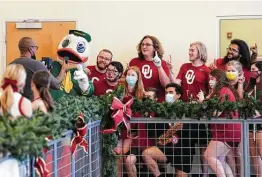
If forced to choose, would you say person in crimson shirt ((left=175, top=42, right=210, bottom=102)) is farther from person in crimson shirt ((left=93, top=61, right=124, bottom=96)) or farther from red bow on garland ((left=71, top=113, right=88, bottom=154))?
red bow on garland ((left=71, top=113, right=88, bottom=154))

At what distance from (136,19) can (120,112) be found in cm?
249

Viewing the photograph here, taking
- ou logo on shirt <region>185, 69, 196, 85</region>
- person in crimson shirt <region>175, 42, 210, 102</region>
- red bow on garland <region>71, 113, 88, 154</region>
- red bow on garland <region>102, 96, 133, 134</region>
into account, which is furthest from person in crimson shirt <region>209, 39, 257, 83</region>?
red bow on garland <region>71, 113, 88, 154</region>

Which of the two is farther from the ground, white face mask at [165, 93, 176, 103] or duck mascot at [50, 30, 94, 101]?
duck mascot at [50, 30, 94, 101]

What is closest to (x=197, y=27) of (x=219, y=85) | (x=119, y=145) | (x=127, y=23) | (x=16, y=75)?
(x=127, y=23)

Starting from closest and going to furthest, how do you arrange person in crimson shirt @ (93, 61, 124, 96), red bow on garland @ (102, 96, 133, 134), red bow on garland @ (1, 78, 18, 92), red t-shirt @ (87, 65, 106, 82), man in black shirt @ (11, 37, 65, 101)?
red bow on garland @ (1, 78, 18, 92) < man in black shirt @ (11, 37, 65, 101) < red bow on garland @ (102, 96, 133, 134) < person in crimson shirt @ (93, 61, 124, 96) < red t-shirt @ (87, 65, 106, 82)

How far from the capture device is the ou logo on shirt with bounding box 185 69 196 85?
6.10 m

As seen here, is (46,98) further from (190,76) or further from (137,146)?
(190,76)

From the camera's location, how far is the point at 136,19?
709 centimetres

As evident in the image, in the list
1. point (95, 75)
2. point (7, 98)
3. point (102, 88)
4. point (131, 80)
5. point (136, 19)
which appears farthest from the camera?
point (136, 19)

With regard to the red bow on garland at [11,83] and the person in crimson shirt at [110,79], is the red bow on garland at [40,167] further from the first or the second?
the person in crimson shirt at [110,79]

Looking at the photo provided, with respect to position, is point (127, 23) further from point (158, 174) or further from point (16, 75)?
point (16, 75)

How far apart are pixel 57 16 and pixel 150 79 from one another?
76.4 inches

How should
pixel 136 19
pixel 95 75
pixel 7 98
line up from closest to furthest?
pixel 7 98, pixel 95 75, pixel 136 19

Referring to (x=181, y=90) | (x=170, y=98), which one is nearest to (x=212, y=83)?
(x=181, y=90)
